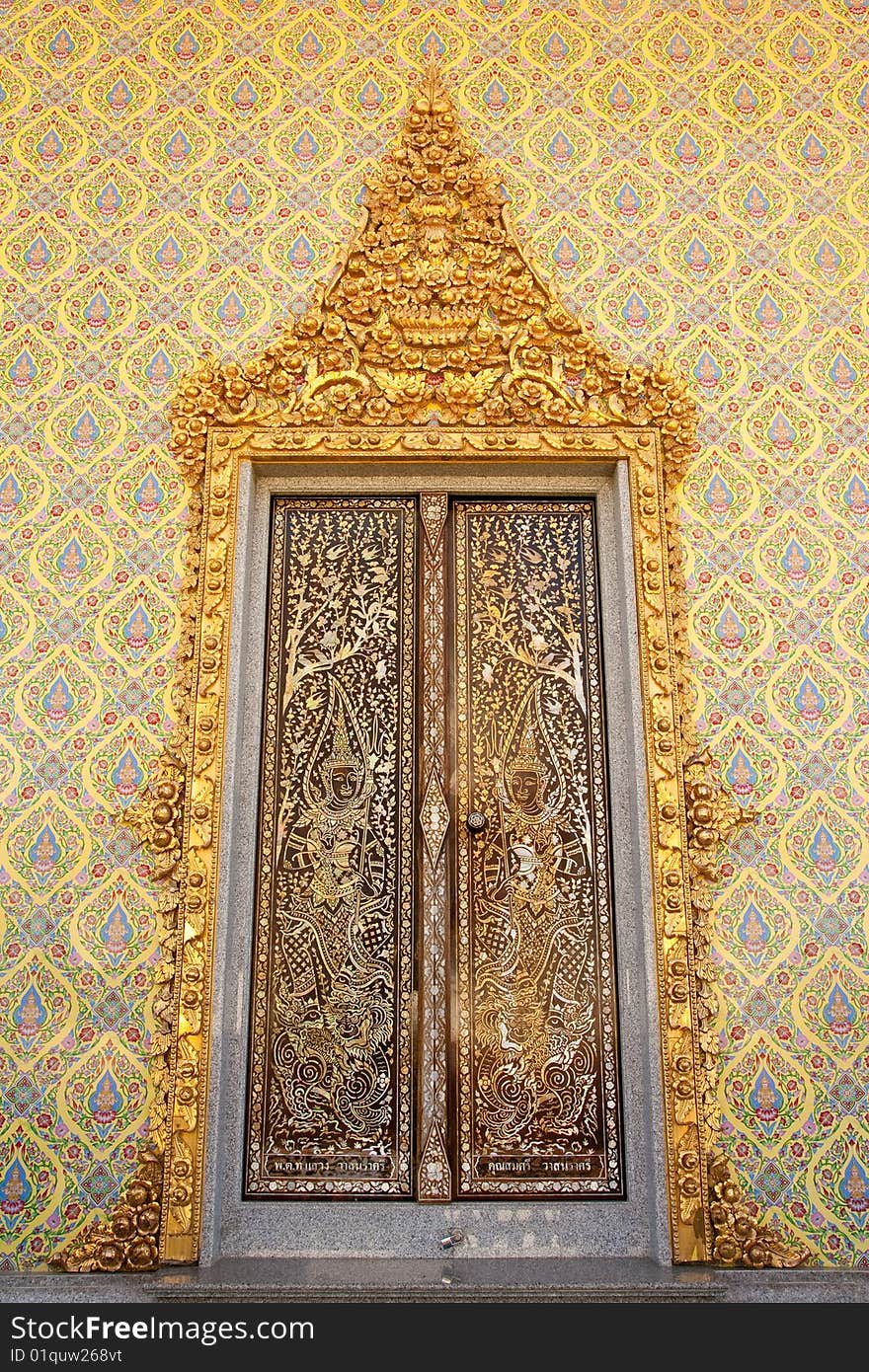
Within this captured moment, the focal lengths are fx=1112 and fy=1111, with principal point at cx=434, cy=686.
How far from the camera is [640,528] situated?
357cm

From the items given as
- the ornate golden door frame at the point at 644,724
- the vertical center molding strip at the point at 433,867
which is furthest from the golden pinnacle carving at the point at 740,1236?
the vertical center molding strip at the point at 433,867

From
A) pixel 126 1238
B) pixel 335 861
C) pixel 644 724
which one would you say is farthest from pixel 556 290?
pixel 126 1238

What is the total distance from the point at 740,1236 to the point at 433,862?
4.36 feet

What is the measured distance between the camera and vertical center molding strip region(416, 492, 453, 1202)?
3.19 m

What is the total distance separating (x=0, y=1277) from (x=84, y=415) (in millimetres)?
2593

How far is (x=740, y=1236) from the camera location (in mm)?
3037

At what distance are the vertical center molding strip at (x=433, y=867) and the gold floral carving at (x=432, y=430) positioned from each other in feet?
0.05

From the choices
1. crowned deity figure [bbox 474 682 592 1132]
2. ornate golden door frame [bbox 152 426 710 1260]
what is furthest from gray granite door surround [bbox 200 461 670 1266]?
crowned deity figure [bbox 474 682 592 1132]

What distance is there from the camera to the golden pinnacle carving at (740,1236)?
119 inches

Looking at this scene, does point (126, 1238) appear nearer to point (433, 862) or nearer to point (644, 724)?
point (433, 862)

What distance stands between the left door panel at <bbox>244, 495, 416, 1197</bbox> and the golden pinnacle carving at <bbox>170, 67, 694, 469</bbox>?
362 mm

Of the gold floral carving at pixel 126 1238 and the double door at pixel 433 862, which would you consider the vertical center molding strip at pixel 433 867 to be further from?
the gold floral carving at pixel 126 1238

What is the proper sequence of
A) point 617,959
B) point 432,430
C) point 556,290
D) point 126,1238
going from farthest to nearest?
point 556,290 < point 432,430 < point 617,959 < point 126,1238

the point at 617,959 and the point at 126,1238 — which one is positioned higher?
the point at 617,959
